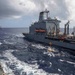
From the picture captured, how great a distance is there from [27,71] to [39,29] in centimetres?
5836

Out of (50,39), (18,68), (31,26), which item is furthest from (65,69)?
(31,26)

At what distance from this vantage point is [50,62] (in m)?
43.7

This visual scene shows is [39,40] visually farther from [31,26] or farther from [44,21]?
[31,26]

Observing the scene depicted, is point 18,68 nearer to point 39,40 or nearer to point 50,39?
point 50,39

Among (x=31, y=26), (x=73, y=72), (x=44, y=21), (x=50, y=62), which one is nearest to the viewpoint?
(x=73, y=72)

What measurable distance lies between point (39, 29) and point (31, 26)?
1338cm

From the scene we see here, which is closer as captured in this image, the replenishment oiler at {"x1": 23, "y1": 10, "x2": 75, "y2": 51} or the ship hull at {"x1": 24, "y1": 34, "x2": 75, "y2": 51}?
the ship hull at {"x1": 24, "y1": 34, "x2": 75, "y2": 51}

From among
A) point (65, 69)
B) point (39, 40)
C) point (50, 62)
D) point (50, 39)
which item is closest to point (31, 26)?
point (39, 40)

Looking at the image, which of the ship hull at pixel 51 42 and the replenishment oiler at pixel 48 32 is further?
the replenishment oiler at pixel 48 32

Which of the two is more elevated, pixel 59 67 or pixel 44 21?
pixel 44 21

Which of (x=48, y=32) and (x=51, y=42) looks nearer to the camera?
(x=51, y=42)

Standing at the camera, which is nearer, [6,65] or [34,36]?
[6,65]

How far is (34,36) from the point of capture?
9612 centimetres

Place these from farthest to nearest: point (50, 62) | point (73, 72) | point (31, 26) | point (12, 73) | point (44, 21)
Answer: point (31, 26) < point (44, 21) < point (50, 62) < point (73, 72) < point (12, 73)
